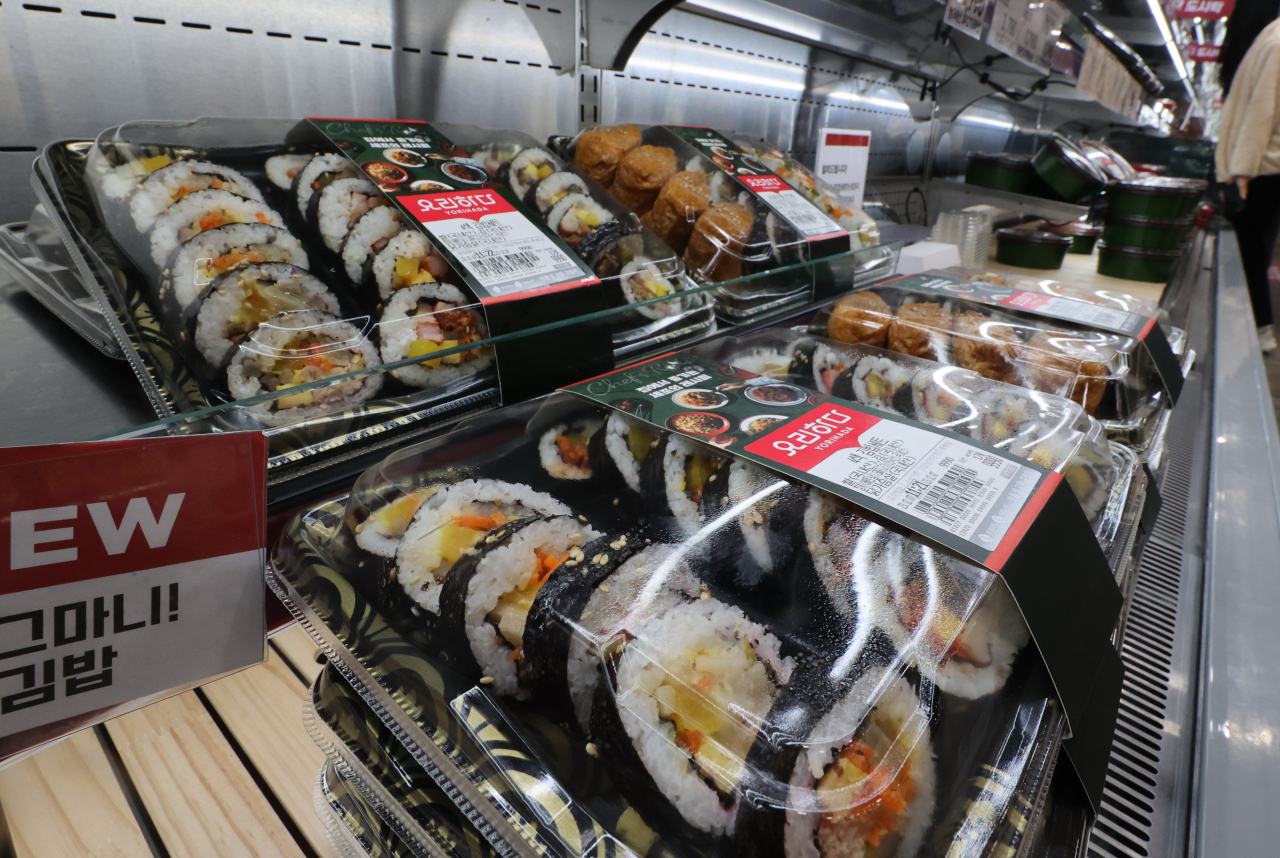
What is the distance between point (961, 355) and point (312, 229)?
1.29 metres

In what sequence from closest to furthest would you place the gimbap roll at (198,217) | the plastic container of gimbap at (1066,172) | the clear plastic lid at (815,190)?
the gimbap roll at (198,217)
the clear plastic lid at (815,190)
the plastic container of gimbap at (1066,172)

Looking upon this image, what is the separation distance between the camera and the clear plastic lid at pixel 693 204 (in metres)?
1.70

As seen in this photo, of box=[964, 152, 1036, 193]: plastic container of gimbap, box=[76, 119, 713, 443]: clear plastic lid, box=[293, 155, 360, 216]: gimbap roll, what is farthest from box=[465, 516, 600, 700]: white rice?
box=[964, 152, 1036, 193]: plastic container of gimbap

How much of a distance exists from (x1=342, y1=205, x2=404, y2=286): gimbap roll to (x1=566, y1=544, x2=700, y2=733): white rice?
754 millimetres

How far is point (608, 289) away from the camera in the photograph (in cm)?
136

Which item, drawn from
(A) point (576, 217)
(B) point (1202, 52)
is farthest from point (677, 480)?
(B) point (1202, 52)

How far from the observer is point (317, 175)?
1.27 meters

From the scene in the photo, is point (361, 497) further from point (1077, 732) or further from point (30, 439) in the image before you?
point (1077, 732)

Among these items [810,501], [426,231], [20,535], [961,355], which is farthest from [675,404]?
[961,355]

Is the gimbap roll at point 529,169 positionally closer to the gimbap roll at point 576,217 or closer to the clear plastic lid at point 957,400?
the gimbap roll at point 576,217

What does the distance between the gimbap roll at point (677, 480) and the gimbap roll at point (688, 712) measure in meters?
0.17

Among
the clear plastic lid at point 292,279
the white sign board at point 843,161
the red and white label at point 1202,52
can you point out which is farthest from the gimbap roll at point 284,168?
the red and white label at point 1202,52

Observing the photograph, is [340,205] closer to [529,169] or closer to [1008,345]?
[529,169]

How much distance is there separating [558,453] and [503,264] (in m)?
0.38
